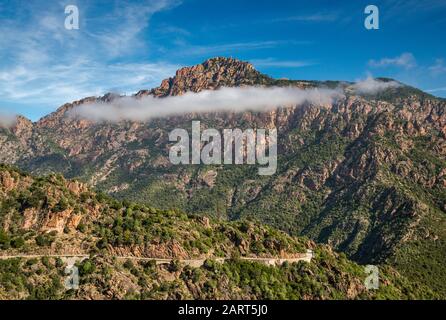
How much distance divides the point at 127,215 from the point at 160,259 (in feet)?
62.4

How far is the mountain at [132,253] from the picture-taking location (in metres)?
113

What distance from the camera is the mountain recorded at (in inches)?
4445

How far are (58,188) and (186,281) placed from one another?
40327 mm

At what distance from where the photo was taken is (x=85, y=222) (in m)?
132

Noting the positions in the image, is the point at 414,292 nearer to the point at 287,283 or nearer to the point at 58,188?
the point at 287,283

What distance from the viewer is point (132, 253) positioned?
12825cm

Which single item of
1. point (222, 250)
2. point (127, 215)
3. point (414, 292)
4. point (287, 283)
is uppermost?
point (127, 215)

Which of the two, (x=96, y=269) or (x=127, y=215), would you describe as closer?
(x=96, y=269)
